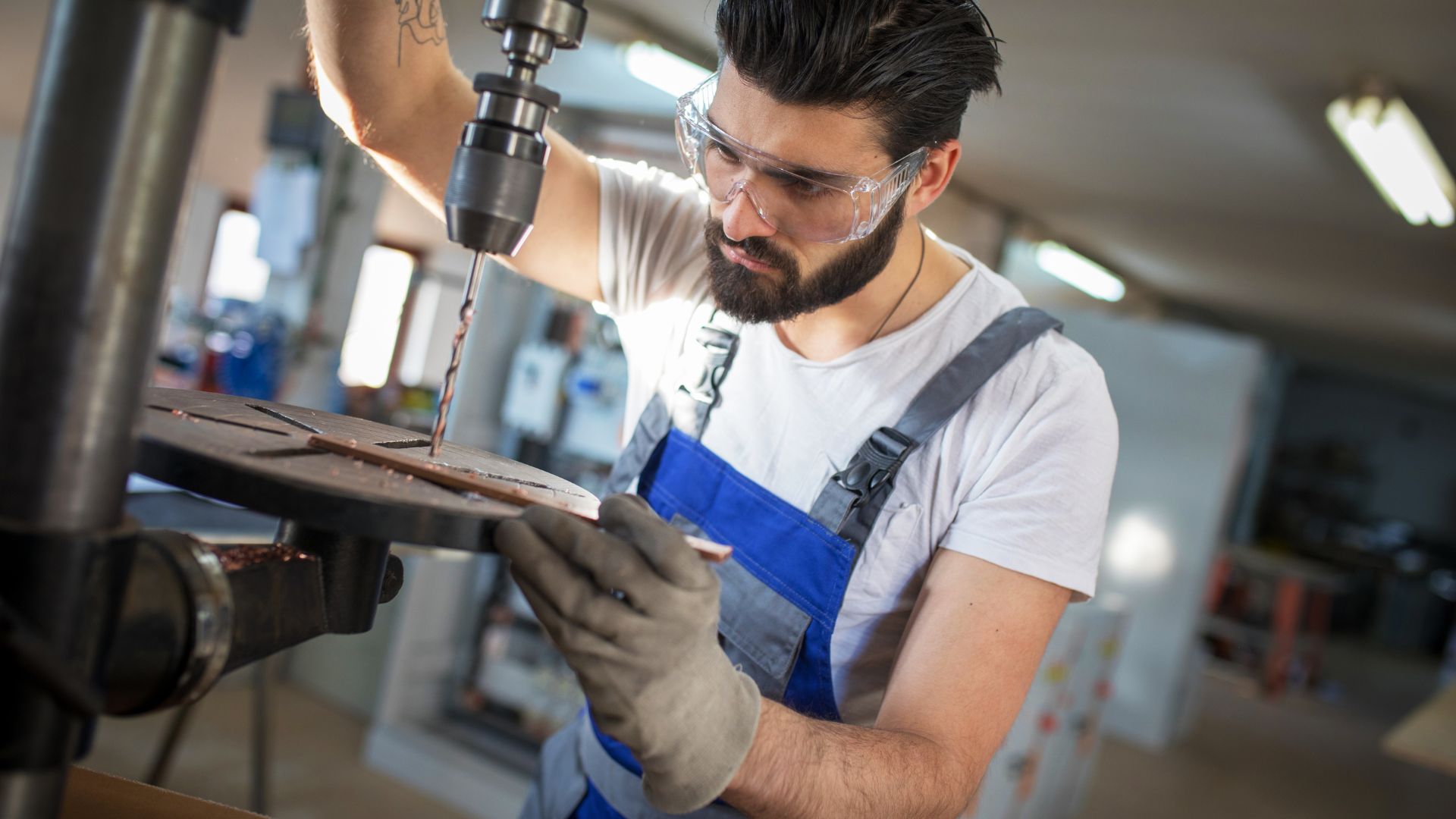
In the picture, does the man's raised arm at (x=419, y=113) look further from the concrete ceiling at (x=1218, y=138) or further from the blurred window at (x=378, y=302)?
the blurred window at (x=378, y=302)

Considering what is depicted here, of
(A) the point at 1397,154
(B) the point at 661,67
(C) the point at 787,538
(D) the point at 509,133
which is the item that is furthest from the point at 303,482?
(A) the point at 1397,154

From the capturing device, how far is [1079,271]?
315 inches

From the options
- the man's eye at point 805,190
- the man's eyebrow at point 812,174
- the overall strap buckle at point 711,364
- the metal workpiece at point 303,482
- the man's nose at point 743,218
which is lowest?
the metal workpiece at point 303,482

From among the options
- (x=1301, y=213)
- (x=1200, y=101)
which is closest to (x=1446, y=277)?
(x=1301, y=213)

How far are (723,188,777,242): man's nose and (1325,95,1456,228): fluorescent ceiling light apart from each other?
316cm

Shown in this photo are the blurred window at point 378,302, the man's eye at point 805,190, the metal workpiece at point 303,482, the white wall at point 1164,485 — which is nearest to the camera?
the metal workpiece at point 303,482

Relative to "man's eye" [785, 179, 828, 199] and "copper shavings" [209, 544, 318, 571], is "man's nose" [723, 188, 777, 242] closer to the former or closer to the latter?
"man's eye" [785, 179, 828, 199]

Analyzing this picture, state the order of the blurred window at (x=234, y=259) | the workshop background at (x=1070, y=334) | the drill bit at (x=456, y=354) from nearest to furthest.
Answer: the drill bit at (x=456, y=354)
the workshop background at (x=1070, y=334)
the blurred window at (x=234, y=259)

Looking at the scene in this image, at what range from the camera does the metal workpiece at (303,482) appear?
684mm

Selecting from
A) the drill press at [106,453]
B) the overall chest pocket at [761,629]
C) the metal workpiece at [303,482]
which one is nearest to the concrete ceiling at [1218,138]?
the overall chest pocket at [761,629]

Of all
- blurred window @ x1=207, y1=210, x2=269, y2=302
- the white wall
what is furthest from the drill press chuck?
blurred window @ x1=207, y1=210, x2=269, y2=302

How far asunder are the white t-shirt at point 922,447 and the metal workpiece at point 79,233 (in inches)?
31.9

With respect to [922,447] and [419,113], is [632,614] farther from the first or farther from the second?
[419,113]

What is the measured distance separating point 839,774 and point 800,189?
0.65m
